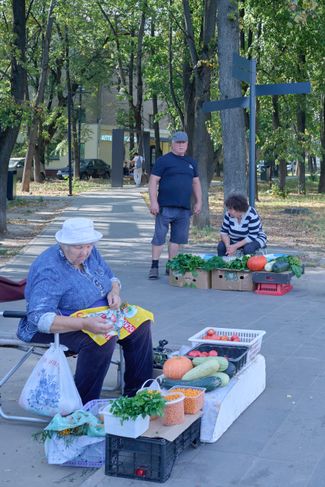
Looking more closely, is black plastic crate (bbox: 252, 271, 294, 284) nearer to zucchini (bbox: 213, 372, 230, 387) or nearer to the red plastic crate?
the red plastic crate

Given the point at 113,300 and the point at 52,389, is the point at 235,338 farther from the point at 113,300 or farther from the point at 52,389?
the point at 52,389

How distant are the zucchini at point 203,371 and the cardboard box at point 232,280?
490 centimetres

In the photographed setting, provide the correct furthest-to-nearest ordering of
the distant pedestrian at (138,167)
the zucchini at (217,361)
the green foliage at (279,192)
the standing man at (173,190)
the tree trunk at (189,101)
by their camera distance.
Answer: the distant pedestrian at (138,167), the green foliage at (279,192), the tree trunk at (189,101), the standing man at (173,190), the zucchini at (217,361)

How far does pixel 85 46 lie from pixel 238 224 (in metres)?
35.9

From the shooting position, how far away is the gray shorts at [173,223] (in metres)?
10.7

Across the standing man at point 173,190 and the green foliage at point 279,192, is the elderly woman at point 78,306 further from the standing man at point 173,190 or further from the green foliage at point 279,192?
the green foliage at point 279,192

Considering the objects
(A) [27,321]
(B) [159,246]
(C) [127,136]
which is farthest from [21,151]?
(A) [27,321]

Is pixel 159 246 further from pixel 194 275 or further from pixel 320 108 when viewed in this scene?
pixel 320 108

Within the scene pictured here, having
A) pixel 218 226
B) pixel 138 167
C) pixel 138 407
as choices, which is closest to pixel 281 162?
pixel 138 167

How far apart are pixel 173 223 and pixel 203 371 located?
561cm

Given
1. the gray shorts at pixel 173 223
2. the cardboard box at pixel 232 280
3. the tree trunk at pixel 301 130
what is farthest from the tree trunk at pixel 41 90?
the cardboard box at pixel 232 280

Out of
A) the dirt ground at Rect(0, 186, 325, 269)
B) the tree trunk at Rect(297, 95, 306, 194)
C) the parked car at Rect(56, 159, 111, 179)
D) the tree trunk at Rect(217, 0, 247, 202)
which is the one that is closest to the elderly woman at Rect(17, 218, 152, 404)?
the dirt ground at Rect(0, 186, 325, 269)

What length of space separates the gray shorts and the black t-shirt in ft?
0.26

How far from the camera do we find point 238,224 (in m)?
10.5
